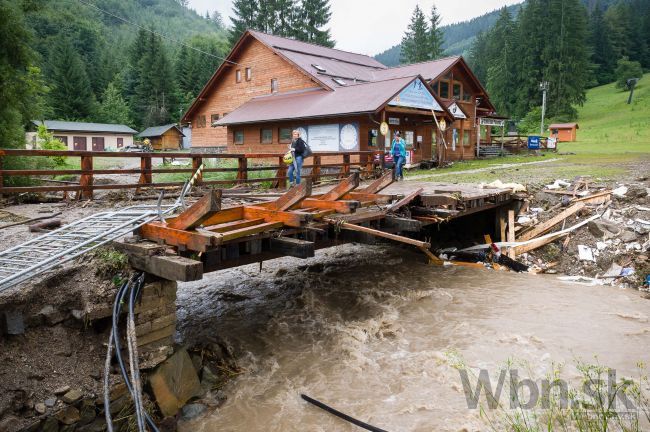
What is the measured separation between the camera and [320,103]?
988 inches

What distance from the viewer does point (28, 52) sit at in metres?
12.1

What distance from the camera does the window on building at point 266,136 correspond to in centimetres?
2814

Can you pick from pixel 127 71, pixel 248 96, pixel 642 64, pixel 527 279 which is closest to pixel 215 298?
pixel 527 279

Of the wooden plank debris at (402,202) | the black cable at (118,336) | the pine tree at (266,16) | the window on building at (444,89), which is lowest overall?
the black cable at (118,336)

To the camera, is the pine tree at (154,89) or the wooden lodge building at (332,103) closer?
the wooden lodge building at (332,103)

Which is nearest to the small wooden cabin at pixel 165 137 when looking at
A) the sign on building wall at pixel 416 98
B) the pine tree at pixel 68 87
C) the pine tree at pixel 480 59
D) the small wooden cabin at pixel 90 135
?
the small wooden cabin at pixel 90 135

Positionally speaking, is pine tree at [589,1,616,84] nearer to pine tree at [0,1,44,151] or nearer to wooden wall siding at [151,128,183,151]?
wooden wall siding at [151,128,183,151]

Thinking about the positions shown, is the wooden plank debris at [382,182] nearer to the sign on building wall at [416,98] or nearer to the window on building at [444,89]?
the sign on building wall at [416,98]

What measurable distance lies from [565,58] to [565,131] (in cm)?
2616

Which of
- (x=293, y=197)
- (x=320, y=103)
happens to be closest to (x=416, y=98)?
(x=320, y=103)

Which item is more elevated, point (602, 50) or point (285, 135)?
point (602, 50)

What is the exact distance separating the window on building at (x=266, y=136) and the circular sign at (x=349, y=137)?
5.66m

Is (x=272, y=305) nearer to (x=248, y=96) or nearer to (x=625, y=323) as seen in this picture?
(x=625, y=323)

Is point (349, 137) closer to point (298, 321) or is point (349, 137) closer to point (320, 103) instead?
point (320, 103)
